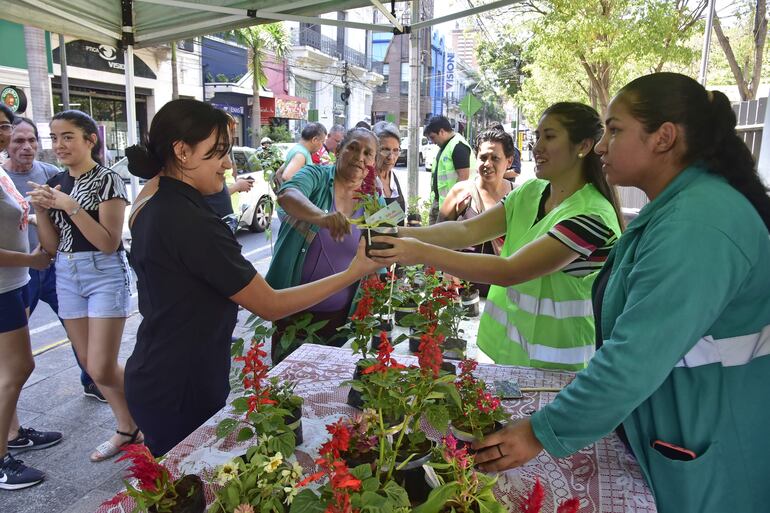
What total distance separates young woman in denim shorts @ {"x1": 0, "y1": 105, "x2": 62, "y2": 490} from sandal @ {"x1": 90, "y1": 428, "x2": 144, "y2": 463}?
28 centimetres

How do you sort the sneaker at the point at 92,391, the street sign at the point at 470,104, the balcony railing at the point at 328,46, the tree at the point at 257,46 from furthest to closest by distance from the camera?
the balcony railing at the point at 328,46 < the tree at the point at 257,46 < the street sign at the point at 470,104 < the sneaker at the point at 92,391

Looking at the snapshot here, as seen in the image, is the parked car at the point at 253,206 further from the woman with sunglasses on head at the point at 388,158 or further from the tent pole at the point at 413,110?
the woman with sunglasses on head at the point at 388,158

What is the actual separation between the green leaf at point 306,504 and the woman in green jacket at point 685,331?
0.47 metres

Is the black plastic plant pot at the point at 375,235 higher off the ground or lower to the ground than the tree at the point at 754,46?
lower

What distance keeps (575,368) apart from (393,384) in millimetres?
1063

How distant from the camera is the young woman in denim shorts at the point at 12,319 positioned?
2.81 meters

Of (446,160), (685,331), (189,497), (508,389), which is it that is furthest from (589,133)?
(446,160)

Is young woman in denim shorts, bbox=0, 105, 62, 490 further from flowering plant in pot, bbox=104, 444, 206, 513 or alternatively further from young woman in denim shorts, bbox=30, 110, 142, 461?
flowering plant in pot, bbox=104, 444, 206, 513

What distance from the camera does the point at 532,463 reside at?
1.49m

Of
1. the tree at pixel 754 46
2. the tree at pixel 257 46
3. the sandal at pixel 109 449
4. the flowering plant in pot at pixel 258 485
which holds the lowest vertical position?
the sandal at pixel 109 449

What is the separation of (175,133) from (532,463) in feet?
4.70

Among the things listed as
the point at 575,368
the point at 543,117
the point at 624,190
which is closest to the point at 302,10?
the point at 543,117

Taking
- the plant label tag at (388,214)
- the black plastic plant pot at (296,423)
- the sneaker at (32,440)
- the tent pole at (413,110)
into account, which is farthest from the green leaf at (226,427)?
the tent pole at (413,110)

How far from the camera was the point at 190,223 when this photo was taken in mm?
1641
